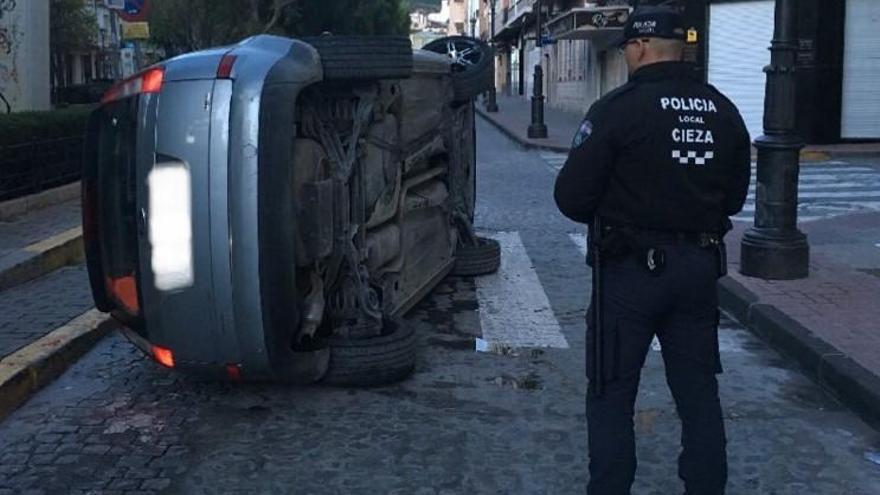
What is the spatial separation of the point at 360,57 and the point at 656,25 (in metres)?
1.93

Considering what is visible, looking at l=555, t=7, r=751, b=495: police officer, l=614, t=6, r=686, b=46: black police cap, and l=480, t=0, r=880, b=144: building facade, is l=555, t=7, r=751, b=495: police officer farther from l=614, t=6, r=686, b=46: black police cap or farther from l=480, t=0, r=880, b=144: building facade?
l=480, t=0, r=880, b=144: building facade

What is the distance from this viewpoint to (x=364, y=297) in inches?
215

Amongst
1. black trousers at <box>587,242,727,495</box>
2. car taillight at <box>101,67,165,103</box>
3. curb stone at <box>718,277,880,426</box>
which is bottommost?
curb stone at <box>718,277,880,426</box>

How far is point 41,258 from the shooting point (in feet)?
27.1

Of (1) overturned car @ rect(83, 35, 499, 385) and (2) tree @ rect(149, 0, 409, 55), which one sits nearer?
(1) overturned car @ rect(83, 35, 499, 385)

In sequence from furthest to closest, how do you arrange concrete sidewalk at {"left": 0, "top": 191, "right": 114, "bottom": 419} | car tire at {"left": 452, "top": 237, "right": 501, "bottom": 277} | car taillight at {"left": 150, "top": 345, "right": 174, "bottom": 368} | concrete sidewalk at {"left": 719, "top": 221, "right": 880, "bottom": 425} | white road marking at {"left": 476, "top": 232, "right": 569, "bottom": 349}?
car tire at {"left": 452, "top": 237, "right": 501, "bottom": 277} → white road marking at {"left": 476, "top": 232, "right": 569, "bottom": 349} → concrete sidewalk at {"left": 0, "top": 191, "right": 114, "bottom": 419} → concrete sidewalk at {"left": 719, "top": 221, "right": 880, "bottom": 425} → car taillight at {"left": 150, "top": 345, "right": 174, "bottom": 368}

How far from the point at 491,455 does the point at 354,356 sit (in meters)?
1.06

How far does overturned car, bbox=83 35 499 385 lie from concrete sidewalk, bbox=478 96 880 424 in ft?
7.60

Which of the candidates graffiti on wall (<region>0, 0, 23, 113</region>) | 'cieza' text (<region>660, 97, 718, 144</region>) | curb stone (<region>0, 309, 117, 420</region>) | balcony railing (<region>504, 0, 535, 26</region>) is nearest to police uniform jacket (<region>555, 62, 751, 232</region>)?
'cieza' text (<region>660, 97, 718, 144</region>)

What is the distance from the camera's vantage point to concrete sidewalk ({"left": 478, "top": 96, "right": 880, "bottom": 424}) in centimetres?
551

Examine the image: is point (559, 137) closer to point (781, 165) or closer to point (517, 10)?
point (781, 165)

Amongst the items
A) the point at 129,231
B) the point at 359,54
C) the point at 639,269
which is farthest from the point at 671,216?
the point at 129,231

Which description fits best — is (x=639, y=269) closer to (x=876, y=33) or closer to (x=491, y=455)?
(x=491, y=455)

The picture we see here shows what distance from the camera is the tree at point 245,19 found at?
103 ft
